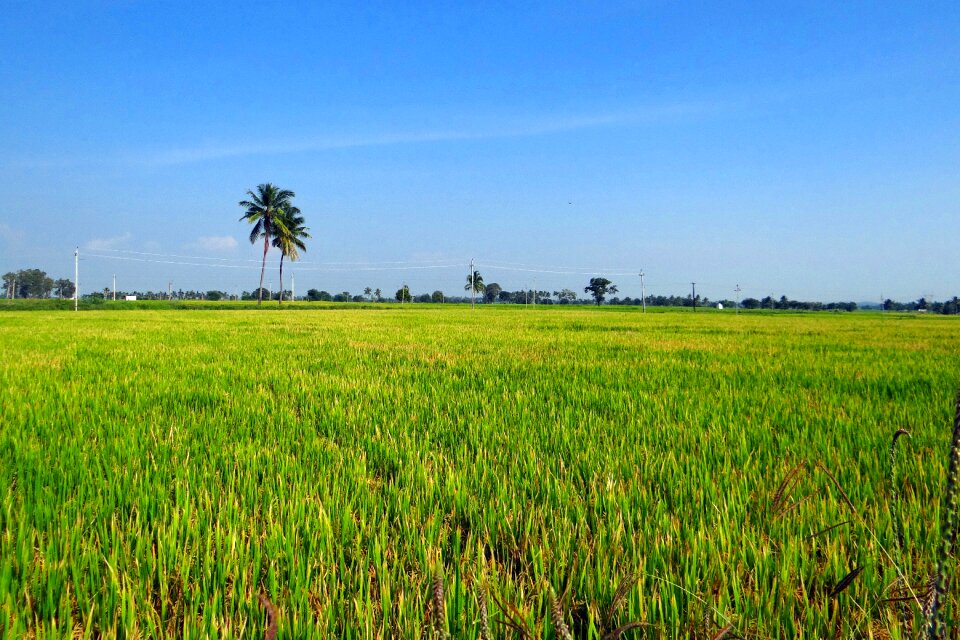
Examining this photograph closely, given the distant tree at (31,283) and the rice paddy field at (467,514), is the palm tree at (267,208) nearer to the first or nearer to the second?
the rice paddy field at (467,514)

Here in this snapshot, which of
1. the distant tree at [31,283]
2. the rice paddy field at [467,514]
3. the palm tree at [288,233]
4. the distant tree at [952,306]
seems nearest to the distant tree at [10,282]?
the distant tree at [31,283]

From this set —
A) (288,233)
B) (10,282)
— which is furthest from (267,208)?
(10,282)

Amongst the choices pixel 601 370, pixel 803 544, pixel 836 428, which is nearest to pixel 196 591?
pixel 803 544

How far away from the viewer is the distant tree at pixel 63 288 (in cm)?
13738

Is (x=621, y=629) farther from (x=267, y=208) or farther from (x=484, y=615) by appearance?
(x=267, y=208)

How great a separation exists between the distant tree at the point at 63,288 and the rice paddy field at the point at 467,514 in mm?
172002

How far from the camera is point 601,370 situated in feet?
19.6

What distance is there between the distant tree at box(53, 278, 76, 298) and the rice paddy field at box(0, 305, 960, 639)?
172002 mm

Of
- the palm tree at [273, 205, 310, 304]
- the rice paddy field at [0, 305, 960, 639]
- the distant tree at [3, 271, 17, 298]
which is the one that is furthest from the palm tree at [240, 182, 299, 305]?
the distant tree at [3, 271, 17, 298]

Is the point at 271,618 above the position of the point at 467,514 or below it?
above

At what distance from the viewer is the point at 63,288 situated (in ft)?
463

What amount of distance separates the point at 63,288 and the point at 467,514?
18328cm

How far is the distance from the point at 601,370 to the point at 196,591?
5166mm

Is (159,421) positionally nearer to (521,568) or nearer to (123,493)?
(123,493)
